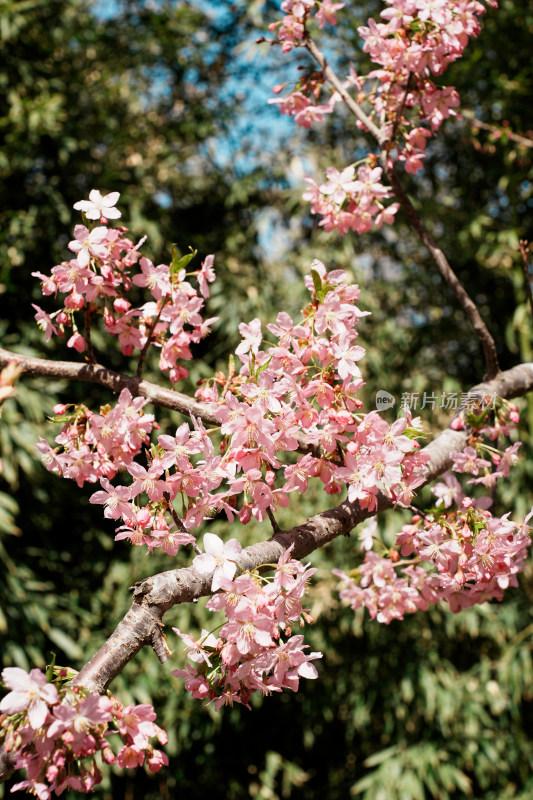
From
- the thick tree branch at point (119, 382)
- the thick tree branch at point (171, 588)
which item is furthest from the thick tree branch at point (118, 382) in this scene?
the thick tree branch at point (171, 588)

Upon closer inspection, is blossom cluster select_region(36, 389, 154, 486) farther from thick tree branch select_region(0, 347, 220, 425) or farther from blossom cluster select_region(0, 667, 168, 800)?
blossom cluster select_region(0, 667, 168, 800)

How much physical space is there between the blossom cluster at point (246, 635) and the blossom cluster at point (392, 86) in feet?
2.12

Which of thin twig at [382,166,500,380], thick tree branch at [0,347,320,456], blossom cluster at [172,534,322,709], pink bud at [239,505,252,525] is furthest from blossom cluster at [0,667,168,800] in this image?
thin twig at [382,166,500,380]

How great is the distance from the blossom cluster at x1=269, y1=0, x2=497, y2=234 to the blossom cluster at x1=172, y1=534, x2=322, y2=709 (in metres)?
0.65

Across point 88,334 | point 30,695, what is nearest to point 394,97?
point 88,334

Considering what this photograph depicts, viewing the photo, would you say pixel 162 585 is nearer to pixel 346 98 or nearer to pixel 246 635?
pixel 246 635

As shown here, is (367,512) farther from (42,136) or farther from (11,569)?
(42,136)

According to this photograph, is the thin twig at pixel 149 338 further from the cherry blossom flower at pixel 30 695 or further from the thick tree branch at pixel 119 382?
the cherry blossom flower at pixel 30 695

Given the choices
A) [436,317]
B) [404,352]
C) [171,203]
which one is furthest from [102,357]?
[436,317]

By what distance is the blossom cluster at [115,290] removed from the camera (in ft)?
2.67

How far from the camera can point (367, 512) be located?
0.83 m

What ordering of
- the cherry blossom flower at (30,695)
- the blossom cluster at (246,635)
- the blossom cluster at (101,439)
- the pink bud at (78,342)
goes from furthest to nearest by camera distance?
the pink bud at (78,342) → the blossom cluster at (101,439) → the blossom cluster at (246,635) → the cherry blossom flower at (30,695)

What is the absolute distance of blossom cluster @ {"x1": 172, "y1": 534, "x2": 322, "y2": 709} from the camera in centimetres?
66

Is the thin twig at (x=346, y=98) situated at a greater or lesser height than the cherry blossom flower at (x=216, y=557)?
greater
